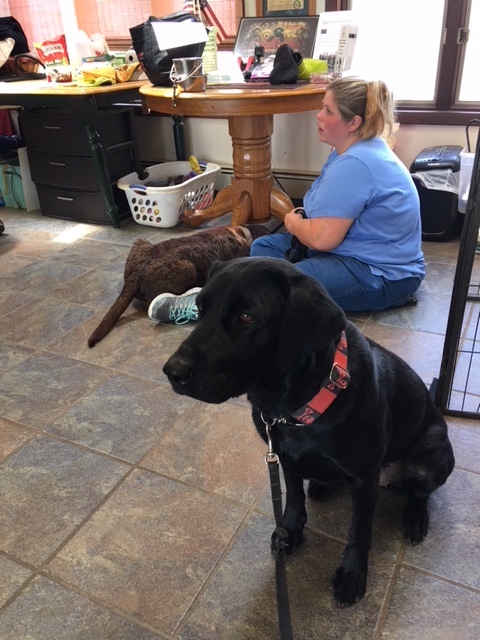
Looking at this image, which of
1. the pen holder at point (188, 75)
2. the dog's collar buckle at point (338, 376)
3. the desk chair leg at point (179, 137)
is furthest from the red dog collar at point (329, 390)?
the desk chair leg at point (179, 137)

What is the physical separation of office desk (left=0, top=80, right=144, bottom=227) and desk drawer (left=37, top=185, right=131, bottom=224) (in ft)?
0.37

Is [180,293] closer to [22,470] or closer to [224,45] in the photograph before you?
[22,470]

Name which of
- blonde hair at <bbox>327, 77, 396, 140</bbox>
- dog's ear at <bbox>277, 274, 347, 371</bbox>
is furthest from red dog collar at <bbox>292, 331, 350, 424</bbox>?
blonde hair at <bbox>327, 77, 396, 140</bbox>

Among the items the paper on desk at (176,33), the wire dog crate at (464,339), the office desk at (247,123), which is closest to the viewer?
the wire dog crate at (464,339)

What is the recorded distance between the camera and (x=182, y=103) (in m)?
2.64

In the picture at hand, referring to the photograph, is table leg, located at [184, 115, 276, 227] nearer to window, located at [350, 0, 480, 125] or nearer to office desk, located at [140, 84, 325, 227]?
office desk, located at [140, 84, 325, 227]

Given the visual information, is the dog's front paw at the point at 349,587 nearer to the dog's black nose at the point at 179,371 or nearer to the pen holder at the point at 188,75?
the dog's black nose at the point at 179,371

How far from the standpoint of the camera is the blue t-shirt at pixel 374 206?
201 centimetres

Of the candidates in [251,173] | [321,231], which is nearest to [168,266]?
[321,231]

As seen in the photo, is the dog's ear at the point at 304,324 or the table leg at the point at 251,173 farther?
the table leg at the point at 251,173

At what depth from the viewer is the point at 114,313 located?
7.56ft

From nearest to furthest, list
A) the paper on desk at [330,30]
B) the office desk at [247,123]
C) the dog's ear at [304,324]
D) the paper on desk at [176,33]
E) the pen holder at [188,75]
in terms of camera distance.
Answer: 1. the dog's ear at [304,324]
2. the office desk at [247,123]
3. the pen holder at [188,75]
4. the paper on desk at [176,33]
5. the paper on desk at [330,30]

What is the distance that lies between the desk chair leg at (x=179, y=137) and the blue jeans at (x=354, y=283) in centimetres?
195

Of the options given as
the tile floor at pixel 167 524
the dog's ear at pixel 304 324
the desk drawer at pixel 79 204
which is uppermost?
the dog's ear at pixel 304 324
